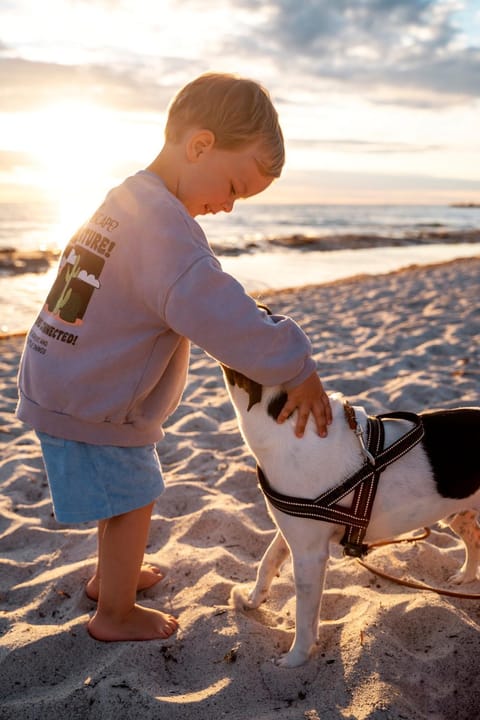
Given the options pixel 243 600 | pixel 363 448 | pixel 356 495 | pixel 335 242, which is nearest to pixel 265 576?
pixel 243 600

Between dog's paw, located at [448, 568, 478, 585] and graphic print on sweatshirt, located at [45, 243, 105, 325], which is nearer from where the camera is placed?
graphic print on sweatshirt, located at [45, 243, 105, 325]

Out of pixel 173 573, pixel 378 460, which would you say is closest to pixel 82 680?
pixel 173 573

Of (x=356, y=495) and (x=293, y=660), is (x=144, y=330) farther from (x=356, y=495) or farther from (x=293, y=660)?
(x=293, y=660)

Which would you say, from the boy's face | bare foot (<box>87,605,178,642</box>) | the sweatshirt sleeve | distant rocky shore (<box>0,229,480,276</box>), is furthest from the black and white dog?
distant rocky shore (<box>0,229,480,276</box>)

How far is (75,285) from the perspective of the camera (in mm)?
2385

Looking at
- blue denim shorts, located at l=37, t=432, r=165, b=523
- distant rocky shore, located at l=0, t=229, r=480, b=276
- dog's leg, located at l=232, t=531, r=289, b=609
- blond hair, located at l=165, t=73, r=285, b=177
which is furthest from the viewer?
distant rocky shore, located at l=0, t=229, r=480, b=276

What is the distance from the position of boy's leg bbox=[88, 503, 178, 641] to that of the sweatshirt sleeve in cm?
90

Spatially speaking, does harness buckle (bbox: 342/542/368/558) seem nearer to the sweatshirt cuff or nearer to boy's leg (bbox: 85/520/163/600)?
the sweatshirt cuff

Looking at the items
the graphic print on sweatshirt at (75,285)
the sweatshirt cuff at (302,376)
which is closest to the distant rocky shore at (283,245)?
the graphic print on sweatshirt at (75,285)

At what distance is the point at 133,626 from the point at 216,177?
1.92 meters

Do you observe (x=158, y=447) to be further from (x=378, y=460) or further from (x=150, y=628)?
(x=378, y=460)

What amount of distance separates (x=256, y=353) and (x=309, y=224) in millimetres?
36058

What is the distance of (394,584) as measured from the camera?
9.82 ft

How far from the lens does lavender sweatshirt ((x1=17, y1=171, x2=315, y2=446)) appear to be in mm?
2117
